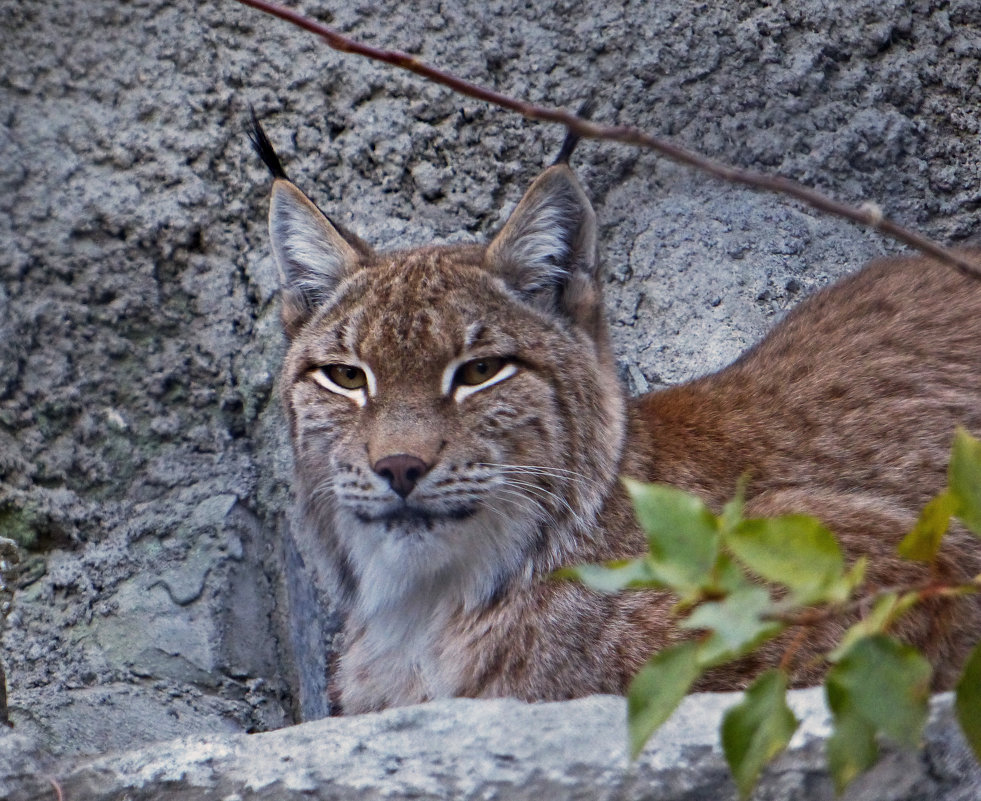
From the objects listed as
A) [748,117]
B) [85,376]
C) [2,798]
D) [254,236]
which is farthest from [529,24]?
[2,798]

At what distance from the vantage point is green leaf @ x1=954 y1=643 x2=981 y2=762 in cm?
152

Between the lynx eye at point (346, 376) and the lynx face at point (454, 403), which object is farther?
the lynx eye at point (346, 376)

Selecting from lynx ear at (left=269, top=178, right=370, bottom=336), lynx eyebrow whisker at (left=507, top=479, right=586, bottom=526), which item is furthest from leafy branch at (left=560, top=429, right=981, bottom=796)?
lynx ear at (left=269, top=178, right=370, bottom=336)

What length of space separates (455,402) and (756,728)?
6.10 feet

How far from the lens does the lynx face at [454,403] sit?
3145mm

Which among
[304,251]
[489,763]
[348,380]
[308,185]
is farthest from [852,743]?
[308,185]

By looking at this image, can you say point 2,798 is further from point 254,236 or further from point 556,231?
point 254,236

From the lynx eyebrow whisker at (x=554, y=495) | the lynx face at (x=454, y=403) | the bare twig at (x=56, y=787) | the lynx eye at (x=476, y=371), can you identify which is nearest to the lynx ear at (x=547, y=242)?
the lynx face at (x=454, y=403)

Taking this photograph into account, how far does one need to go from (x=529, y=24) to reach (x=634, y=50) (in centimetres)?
38

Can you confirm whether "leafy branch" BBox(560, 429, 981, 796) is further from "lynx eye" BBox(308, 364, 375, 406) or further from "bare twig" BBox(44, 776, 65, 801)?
"lynx eye" BBox(308, 364, 375, 406)

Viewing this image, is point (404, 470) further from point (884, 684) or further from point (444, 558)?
point (884, 684)

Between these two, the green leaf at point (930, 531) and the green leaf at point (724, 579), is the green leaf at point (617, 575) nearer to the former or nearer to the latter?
the green leaf at point (724, 579)

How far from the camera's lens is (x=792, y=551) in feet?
4.73

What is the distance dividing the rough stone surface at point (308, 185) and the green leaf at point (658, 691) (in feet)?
9.94
